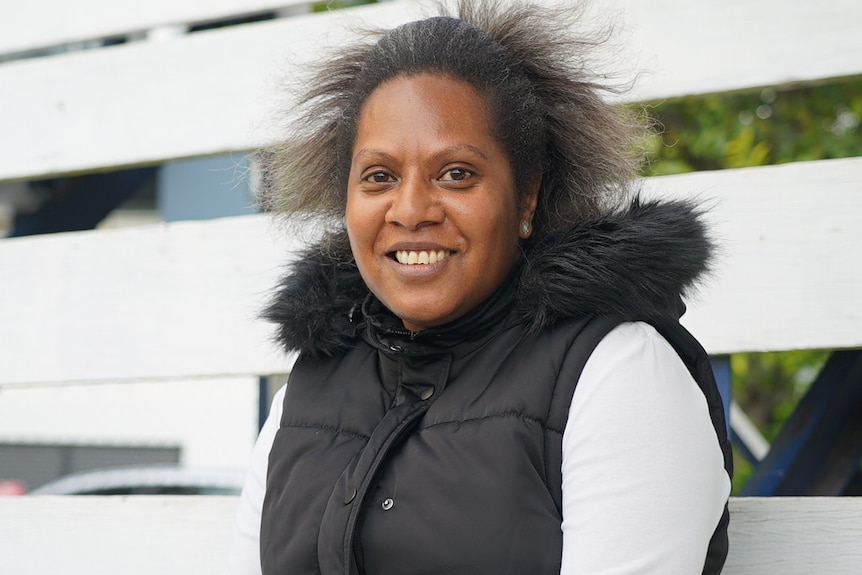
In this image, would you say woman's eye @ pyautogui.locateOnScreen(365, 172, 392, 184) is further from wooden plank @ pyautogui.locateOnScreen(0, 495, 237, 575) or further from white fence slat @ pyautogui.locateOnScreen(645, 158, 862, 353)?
wooden plank @ pyautogui.locateOnScreen(0, 495, 237, 575)

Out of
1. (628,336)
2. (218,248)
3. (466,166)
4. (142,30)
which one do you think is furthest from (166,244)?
(628,336)

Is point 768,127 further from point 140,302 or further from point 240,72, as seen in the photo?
→ point 140,302

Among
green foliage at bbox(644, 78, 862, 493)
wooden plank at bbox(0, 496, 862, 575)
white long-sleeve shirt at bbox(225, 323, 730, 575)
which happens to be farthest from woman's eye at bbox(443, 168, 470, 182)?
green foliage at bbox(644, 78, 862, 493)

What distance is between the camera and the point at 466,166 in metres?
1.74

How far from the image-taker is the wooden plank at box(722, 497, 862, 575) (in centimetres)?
191

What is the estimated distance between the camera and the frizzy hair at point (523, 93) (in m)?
1.80

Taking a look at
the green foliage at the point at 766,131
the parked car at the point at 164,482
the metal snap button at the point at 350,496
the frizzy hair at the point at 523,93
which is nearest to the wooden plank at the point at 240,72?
the frizzy hair at the point at 523,93

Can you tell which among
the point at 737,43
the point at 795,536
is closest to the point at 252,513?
the point at 795,536

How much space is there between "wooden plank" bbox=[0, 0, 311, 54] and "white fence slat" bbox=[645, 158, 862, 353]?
1241mm

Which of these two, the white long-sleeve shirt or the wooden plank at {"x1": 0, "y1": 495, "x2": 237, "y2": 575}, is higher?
the white long-sleeve shirt

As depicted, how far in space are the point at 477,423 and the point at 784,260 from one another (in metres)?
0.85

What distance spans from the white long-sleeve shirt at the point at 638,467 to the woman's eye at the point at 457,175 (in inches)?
14.2

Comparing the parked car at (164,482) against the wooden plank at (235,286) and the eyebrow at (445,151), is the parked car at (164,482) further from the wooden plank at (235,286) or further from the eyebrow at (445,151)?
the eyebrow at (445,151)

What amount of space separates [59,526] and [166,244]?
74 cm
